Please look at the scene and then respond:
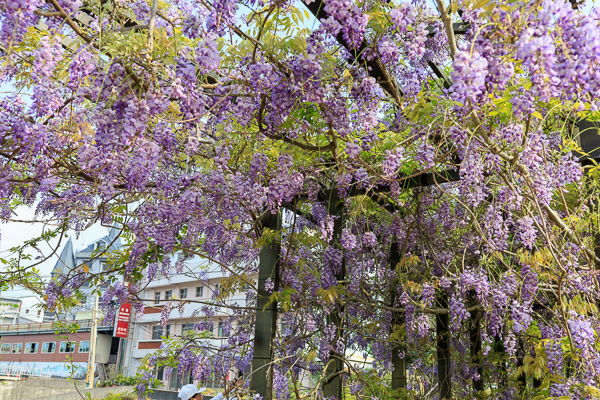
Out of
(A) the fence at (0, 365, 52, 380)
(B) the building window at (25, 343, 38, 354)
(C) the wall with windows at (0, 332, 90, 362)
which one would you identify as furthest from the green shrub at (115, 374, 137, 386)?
(B) the building window at (25, 343, 38, 354)

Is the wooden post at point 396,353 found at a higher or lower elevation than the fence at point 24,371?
higher

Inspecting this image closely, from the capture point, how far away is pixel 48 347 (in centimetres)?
3039

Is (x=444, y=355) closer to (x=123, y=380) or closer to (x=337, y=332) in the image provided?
(x=337, y=332)

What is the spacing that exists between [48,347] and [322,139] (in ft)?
112

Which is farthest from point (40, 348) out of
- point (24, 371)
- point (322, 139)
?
point (322, 139)


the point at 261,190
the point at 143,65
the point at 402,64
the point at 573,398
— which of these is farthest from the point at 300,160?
the point at 573,398

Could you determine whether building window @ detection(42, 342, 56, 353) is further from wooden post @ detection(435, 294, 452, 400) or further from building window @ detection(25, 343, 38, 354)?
wooden post @ detection(435, 294, 452, 400)

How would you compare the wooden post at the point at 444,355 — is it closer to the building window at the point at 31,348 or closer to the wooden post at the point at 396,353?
the wooden post at the point at 396,353

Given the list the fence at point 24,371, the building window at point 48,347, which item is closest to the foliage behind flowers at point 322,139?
the fence at point 24,371

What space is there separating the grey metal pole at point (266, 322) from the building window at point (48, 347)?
32.5m

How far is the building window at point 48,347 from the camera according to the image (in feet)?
98.2

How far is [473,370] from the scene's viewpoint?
4512 mm

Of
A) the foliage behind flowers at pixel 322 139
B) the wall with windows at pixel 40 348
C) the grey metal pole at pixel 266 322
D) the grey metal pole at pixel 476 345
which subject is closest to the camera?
the foliage behind flowers at pixel 322 139

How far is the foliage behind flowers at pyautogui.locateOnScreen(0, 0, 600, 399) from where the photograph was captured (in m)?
1.53
